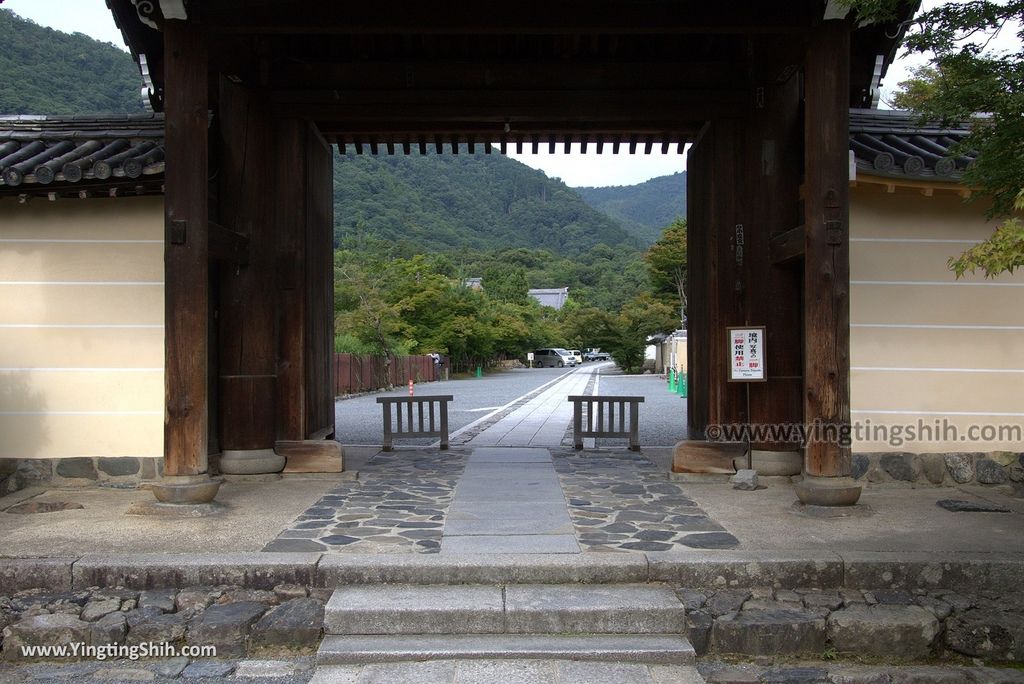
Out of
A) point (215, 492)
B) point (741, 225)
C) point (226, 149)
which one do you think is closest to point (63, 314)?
point (226, 149)

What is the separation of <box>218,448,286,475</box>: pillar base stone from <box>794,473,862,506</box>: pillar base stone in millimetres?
5359

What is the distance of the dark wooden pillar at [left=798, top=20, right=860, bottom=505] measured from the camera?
6.47m

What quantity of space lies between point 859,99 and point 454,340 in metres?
32.6

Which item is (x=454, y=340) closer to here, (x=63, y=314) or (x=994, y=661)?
(x=63, y=314)

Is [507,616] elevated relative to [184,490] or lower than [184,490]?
lower

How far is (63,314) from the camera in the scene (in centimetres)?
802

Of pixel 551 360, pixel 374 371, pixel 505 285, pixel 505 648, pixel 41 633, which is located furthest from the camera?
pixel 551 360

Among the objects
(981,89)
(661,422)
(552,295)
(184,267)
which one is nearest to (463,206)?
(552,295)

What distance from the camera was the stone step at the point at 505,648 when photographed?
14.7 feet

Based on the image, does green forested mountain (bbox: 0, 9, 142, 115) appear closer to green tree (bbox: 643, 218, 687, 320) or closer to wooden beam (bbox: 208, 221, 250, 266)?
wooden beam (bbox: 208, 221, 250, 266)

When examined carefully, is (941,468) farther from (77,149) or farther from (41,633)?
(77,149)

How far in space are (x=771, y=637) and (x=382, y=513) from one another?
11.2 feet

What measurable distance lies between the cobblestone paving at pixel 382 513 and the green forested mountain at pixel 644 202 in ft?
430

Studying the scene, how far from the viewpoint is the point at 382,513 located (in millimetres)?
6789
